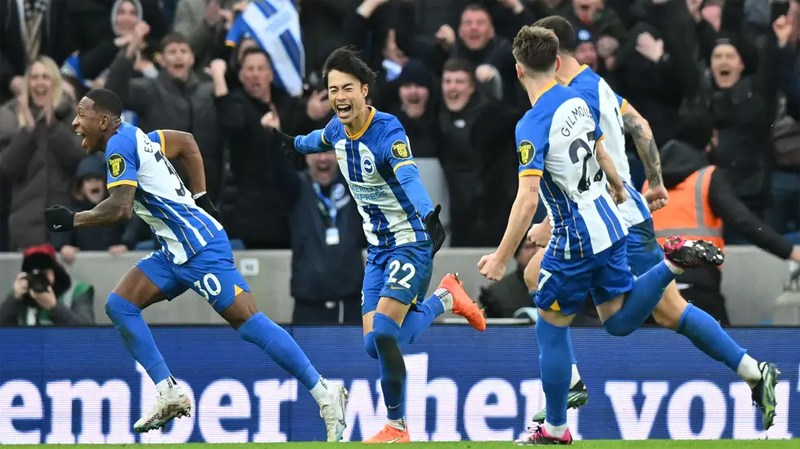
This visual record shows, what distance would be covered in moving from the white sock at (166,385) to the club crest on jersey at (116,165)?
4.07 feet

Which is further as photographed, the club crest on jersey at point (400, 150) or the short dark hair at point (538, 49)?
the club crest on jersey at point (400, 150)

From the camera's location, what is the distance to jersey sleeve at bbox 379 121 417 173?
7066 millimetres

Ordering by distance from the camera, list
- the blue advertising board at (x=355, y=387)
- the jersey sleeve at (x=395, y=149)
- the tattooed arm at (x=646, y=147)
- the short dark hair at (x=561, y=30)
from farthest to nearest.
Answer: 1. the blue advertising board at (x=355, y=387)
2. the tattooed arm at (x=646, y=147)
3. the jersey sleeve at (x=395, y=149)
4. the short dark hair at (x=561, y=30)

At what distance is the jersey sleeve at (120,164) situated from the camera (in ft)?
24.2

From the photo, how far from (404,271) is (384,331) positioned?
0.37 m

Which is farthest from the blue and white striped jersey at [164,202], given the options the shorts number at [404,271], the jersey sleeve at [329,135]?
the shorts number at [404,271]

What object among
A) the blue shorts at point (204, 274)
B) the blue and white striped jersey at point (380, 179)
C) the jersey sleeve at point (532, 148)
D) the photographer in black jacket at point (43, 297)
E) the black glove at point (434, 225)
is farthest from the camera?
the photographer in black jacket at point (43, 297)

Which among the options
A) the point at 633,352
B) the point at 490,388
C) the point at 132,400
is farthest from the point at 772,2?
the point at 132,400

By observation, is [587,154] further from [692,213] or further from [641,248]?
[692,213]

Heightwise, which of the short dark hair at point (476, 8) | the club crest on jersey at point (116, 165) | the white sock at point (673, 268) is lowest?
the white sock at point (673, 268)

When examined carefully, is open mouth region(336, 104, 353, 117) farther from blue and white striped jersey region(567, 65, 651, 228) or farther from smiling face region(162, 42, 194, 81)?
smiling face region(162, 42, 194, 81)

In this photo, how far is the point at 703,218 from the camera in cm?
916

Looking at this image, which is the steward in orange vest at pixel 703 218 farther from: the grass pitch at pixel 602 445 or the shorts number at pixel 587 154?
the shorts number at pixel 587 154

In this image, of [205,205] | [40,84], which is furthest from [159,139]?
[40,84]
